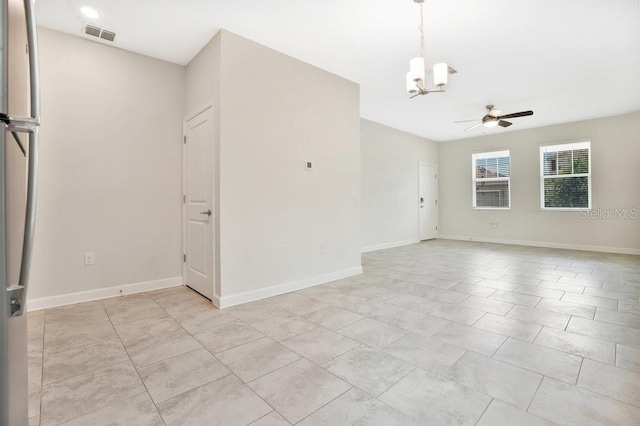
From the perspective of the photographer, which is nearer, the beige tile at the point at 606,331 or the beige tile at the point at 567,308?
the beige tile at the point at 606,331

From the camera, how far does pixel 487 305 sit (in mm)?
2922

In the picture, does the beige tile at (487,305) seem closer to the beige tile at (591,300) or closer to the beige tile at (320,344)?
the beige tile at (591,300)

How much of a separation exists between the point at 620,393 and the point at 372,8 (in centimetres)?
317

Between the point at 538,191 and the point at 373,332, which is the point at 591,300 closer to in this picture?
the point at 373,332

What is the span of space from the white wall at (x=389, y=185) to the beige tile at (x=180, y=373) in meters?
4.58

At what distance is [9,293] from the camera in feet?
2.68

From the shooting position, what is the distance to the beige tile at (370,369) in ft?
5.47

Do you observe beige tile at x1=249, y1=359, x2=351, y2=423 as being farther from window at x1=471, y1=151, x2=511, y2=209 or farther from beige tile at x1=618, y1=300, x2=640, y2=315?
window at x1=471, y1=151, x2=511, y2=209

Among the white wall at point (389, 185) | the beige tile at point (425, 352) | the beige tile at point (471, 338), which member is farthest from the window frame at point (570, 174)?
the beige tile at point (425, 352)

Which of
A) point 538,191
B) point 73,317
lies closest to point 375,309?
point 73,317

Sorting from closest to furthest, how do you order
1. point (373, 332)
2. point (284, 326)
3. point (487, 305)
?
point (373, 332) < point (284, 326) < point (487, 305)

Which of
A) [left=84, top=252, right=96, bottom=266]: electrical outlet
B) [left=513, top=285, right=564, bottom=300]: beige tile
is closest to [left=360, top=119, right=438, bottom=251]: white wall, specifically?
[left=513, top=285, right=564, bottom=300]: beige tile

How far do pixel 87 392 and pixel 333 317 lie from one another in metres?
1.72

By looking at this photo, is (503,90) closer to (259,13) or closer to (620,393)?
(259,13)
